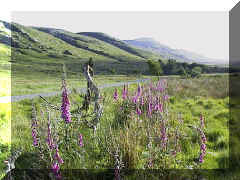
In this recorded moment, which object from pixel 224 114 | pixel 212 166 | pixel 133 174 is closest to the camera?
pixel 133 174

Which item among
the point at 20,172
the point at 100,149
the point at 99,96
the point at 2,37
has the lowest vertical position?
the point at 20,172

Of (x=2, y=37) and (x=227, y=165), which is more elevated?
(x=2, y=37)

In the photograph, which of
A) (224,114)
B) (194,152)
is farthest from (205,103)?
(194,152)

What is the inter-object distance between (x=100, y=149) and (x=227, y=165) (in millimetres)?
2472

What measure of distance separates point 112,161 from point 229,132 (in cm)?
399

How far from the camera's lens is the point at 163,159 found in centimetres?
386

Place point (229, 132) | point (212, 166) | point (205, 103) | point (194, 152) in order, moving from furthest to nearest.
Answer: point (205, 103) → point (229, 132) → point (194, 152) → point (212, 166)

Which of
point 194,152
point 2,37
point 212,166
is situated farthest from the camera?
point 2,37

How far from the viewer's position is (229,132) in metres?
6.21

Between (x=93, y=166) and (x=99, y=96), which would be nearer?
(x=93, y=166)

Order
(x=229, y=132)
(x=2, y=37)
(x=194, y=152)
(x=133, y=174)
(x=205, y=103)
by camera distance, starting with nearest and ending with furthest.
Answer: (x=133, y=174) < (x=194, y=152) < (x=229, y=132) < (x=205, y=103) < (x=2, y=37)

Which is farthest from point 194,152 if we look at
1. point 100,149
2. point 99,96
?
point 99,96

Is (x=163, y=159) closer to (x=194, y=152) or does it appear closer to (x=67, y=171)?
(x=194, y=152)

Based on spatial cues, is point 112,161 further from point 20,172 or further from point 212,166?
point 212,166
